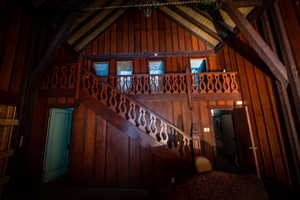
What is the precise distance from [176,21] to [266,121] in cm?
575

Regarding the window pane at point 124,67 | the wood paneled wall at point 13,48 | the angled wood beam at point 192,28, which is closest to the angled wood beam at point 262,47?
the angled wood beam at point 192,28

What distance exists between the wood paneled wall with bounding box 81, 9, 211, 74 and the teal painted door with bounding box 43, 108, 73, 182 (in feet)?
8.62

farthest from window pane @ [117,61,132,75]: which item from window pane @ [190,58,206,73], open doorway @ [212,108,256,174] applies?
open doorway @ [212,108,256,174]

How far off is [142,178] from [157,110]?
241 cm

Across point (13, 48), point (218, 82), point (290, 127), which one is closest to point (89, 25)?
point (13, 48)

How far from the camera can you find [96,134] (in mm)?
4320

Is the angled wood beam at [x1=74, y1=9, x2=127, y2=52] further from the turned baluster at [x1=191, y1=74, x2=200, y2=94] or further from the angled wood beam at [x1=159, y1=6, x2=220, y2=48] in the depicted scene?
the turned baluster at [x1=191, y1=74, x2=200, y2=94]

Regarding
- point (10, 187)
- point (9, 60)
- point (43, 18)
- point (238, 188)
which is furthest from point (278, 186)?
point (43, 18)

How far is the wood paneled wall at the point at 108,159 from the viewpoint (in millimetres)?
4043

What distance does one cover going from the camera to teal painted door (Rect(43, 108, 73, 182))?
4078 mm

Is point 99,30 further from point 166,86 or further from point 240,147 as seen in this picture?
point 240,147

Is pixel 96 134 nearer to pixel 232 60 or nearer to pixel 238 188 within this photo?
pixel 238 188

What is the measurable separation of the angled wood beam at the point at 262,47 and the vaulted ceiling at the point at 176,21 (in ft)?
5.78

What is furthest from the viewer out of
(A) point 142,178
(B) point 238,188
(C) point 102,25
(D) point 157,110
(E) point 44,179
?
(C) point 102,25
